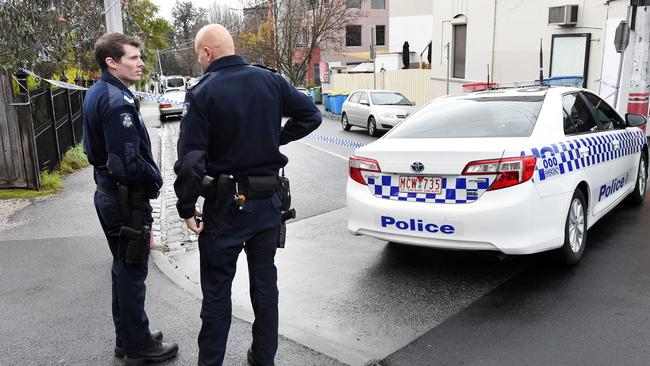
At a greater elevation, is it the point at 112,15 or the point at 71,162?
the point at 112,15

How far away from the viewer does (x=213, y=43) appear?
2.96m

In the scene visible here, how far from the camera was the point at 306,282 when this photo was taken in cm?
484

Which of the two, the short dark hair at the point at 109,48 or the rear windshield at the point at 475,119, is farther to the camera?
the rear windshield at the point at 475,119

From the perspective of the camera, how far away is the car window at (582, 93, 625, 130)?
5802 mm

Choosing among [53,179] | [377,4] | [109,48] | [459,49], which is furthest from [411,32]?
[109,48]

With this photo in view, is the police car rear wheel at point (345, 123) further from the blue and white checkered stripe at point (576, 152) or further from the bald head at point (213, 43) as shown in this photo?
the bald head at point (213, 43)

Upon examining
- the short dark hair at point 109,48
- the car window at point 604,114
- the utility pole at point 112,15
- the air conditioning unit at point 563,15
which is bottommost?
the car window at point 604,114

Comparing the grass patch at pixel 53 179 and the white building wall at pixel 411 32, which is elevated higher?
the white building wall at pixel 411 32

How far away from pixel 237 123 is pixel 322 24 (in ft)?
114

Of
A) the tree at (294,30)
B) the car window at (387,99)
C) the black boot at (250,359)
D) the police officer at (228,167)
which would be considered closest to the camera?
the police officer at (228,167)

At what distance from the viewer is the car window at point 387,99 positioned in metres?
17.5

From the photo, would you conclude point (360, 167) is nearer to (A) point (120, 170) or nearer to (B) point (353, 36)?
Answer: (A) point (120, 170)

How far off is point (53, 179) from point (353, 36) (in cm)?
4165

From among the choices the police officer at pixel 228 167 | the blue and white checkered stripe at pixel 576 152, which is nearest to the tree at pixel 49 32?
the police officer at pixel 228 167
